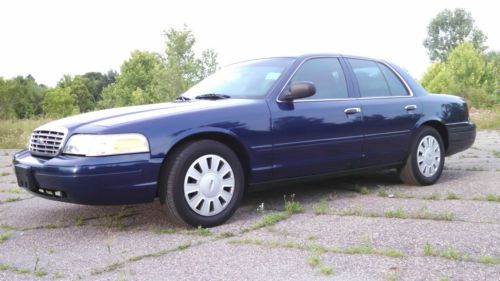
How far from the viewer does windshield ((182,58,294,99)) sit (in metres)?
4.96

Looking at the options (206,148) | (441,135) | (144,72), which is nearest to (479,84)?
(144,72)

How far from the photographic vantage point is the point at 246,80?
520cm

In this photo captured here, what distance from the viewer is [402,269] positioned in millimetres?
3041

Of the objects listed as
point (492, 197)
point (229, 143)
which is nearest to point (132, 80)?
point (229, 143)

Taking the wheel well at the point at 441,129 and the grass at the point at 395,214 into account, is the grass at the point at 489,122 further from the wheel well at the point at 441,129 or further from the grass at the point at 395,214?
the grass at the point at 395,214

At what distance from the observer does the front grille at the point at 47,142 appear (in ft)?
13.5

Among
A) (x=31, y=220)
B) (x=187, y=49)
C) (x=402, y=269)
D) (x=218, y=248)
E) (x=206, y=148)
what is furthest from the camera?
(x=187, y=49)

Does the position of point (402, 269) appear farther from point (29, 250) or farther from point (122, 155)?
point (29, 250)

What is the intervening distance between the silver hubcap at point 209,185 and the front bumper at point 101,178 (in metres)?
0.29

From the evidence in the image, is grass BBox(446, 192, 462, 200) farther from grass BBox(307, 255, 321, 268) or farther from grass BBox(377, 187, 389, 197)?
grass BBox(307, 255, 321, 268)

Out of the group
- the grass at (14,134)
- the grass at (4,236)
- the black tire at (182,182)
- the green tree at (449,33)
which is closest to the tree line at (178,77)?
the green tree at (449,33)

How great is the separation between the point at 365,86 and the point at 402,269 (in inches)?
115

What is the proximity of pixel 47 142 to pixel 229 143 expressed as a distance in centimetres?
147

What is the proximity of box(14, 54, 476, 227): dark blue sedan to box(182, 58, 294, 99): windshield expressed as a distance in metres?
0.02
